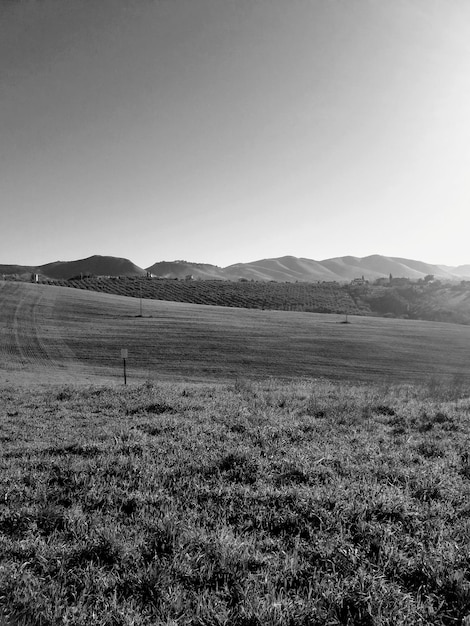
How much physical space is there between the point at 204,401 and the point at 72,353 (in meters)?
28.7

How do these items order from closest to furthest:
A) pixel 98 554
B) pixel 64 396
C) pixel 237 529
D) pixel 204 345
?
pixel 98 554 < pixel 237 529 < pixel 64 396 < pixel 204 345

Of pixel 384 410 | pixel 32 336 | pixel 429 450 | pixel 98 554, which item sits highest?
pixel 98 554

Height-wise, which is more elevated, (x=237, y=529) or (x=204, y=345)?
(x=237, y=529)

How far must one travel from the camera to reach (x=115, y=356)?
36375 mm

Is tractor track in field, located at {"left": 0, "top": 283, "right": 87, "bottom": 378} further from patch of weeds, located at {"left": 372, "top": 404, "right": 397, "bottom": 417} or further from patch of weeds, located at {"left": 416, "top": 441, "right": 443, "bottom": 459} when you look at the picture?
patch of weeds, located at {"left": 416, "top": 441, "right": 443, "bottom": 459}

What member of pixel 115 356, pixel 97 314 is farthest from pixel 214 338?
pixel 97 314

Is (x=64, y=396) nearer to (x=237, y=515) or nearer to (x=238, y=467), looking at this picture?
(x=238, y=467)

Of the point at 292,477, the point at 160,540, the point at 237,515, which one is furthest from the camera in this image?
the point at 292,477

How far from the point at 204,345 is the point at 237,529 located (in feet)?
125

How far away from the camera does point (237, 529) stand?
3816 millimetres

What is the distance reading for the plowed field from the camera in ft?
105

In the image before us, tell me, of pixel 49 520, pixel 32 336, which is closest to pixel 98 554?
pixel 49 520

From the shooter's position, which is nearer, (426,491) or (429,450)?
(426,491)

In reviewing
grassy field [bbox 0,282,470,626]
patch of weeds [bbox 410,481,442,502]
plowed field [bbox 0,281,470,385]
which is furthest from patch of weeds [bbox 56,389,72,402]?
patch of weeds [bbox 410,481,442,502]
